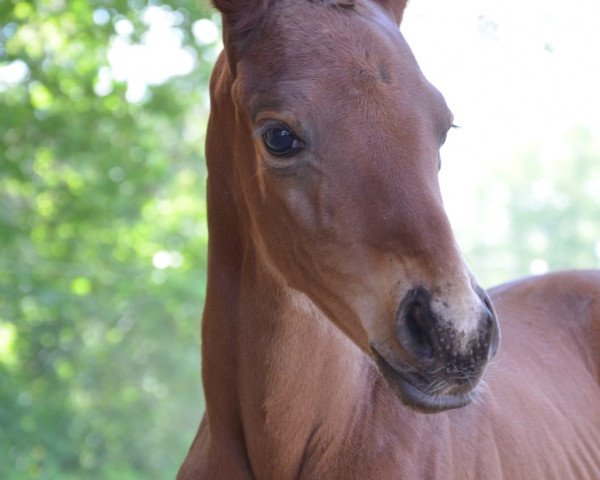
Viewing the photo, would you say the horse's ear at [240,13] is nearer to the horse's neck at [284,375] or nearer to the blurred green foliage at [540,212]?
the horse's neck at [284,375]

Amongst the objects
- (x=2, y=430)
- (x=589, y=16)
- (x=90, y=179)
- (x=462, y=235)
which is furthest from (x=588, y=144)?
(x=589, y=16)

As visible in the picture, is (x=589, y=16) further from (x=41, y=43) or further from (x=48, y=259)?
(x=48, y=259)

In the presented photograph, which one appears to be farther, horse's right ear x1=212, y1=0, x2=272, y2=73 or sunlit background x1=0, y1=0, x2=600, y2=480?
sunlit background x1=0, y1=0, x2=600, y2=480

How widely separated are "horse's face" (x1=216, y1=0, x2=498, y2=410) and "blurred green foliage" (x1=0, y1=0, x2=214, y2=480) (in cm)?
509

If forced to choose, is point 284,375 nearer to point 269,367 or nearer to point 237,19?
point 269,367

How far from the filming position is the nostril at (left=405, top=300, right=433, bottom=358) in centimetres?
237

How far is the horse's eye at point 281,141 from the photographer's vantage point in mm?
2764

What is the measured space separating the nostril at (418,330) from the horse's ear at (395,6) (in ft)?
4.45

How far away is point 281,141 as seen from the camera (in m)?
2.79

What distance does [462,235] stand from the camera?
21422mm

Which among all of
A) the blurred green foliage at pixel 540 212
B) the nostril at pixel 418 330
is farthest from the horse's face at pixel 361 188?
the blurred green foliage at pixel 540 212

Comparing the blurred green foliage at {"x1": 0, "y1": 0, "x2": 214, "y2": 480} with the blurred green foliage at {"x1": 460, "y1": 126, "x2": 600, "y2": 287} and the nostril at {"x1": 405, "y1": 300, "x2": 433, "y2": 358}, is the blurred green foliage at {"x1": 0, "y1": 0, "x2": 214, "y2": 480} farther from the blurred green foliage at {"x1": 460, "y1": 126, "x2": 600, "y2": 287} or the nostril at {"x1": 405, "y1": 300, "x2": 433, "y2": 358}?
the blurred green foliage at {"x1": 460, "y1": 126, "x2": 600, "y2": 287}

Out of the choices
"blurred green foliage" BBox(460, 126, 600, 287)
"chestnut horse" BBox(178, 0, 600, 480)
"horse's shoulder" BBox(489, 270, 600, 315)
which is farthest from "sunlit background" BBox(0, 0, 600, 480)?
"blurred green foliage" BBox(460, 126, 600, 287)

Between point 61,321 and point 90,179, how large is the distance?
5.95 ft
